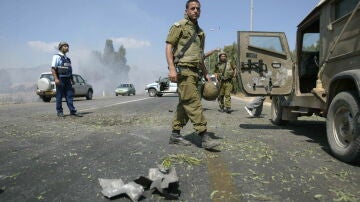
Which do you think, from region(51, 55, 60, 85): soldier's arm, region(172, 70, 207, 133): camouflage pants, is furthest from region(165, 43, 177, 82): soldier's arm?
region(51, 55, 60, 85): soldier's arm

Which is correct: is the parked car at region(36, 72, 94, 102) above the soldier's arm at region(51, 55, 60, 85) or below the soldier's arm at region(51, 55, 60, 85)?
below

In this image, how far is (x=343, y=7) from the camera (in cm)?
448

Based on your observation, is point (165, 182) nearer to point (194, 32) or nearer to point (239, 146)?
point (239, 146)

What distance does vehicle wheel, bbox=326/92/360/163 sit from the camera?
3662mm

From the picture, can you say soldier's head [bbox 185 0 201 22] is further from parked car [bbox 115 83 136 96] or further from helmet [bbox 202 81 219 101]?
parked car [bbox 115 83 136 96]

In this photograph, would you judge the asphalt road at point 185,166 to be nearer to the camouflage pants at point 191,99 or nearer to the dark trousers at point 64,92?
the camouflage pants at point 191,99

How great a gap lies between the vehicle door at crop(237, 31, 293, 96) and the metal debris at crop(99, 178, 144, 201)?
152 inches

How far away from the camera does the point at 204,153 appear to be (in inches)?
172

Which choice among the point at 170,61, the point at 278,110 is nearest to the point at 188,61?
the point at 170,61

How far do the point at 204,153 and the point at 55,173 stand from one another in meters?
1.79

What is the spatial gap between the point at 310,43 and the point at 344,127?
8.66 feet

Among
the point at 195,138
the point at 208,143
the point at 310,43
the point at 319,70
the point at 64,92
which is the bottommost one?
the point at 195,138

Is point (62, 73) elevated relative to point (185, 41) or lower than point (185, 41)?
lower

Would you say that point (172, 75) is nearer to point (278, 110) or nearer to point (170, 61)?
point (170, 61)
